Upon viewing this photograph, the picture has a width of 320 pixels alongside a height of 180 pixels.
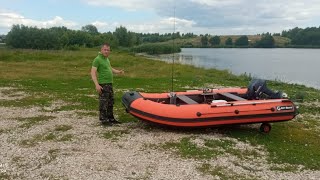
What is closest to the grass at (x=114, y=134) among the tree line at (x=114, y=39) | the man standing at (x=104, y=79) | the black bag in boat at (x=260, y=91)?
the man standing at (x=104, y=79)

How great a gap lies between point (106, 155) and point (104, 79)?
10.1 ft

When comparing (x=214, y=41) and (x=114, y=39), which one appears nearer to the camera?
(x=114, y=39)

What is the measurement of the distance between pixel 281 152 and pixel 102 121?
5.21m

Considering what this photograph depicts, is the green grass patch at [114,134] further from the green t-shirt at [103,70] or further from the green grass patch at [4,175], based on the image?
the green grass patch at [4,175]

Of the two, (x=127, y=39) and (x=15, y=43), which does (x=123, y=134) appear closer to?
(x=15, y=43)

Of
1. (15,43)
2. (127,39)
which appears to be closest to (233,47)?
(127,39)

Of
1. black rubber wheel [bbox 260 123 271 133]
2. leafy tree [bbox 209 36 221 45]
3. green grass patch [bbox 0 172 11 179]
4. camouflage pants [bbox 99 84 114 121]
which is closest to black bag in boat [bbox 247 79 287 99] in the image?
black rubber wheel [bbox 260 123 271 133]

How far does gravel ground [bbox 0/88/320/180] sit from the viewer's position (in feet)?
23.4

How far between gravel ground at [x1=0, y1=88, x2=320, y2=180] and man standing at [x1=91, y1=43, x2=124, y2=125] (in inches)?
20.7

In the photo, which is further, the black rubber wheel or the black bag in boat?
the black bag in boat

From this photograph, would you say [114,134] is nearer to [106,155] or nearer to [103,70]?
[106,155]

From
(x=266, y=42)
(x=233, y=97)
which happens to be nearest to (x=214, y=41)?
(x=266, y=42)

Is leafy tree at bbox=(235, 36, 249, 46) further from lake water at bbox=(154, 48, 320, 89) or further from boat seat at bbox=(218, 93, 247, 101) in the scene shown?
boat seat at bbox=(218, 93, 247, 101)

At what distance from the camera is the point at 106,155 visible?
8.09m
